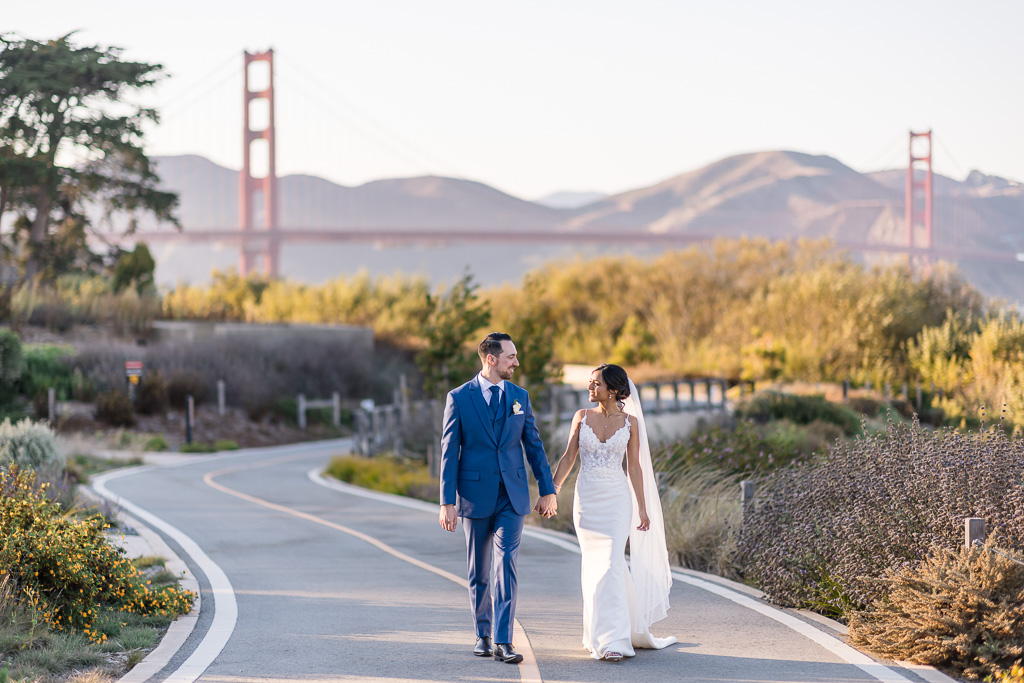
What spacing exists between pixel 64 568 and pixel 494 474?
115 inches

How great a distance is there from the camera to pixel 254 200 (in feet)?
194

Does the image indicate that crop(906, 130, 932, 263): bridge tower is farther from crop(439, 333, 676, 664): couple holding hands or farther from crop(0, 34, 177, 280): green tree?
crop(439, 333, 676, 664): couple holding hands

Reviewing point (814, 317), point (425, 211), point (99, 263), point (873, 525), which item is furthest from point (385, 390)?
point (425, 211)

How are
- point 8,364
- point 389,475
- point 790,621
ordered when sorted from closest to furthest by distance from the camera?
point 790,621
point 389,475
point 8,364

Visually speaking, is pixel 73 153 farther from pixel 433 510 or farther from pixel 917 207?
pixel 917 207

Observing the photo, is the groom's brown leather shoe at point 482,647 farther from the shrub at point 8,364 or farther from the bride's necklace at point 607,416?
the shrub at point 8,364

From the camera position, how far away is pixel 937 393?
2503cm

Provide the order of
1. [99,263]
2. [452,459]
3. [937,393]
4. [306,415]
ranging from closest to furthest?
1. [452,459]
2. [937,393]
3. [306,415]
4. [99,263]

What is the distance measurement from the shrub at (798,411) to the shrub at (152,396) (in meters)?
15.9

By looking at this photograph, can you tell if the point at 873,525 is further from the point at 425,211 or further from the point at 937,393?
the point at 425,211

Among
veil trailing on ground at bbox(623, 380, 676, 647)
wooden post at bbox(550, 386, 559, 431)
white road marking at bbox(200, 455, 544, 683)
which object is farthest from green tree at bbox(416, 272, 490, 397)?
veil trailing on ground at bbox(623, 380, 676, 647)

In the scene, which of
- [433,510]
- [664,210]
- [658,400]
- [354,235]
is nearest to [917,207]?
[354,235]

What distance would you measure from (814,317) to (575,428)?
2486cm

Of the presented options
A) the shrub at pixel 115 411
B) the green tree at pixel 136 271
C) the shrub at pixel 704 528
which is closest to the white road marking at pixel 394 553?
the shrub at pixel 704 528
